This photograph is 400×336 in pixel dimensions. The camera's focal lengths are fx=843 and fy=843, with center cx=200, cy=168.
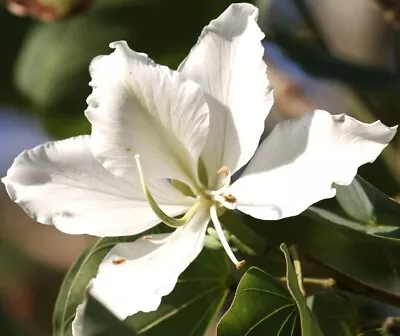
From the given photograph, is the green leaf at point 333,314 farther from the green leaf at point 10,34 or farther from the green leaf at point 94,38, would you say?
the green leaf at point 10,34

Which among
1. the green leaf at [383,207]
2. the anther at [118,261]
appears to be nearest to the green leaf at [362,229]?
the green leaf at [383,207]

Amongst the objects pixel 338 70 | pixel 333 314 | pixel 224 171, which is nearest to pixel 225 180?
pixel 224 171

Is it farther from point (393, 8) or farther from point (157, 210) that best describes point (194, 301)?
point (393, 8)

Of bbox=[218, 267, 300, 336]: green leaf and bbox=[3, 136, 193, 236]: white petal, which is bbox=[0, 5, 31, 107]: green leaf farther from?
bbox=[218, 267, 300, 336]: green leaf

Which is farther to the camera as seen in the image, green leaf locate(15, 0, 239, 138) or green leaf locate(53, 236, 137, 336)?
green leaf locate(15, 0, 239, 138)

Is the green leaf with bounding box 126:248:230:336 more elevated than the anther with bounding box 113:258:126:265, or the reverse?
the anther with bounding box 113:258:126:265

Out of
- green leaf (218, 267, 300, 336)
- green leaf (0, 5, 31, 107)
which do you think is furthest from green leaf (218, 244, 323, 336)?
green leaf (0, 5, 31, 107)

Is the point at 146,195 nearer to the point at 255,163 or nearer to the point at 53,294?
the point at 255,163

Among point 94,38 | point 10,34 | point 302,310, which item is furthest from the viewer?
point 10,34
